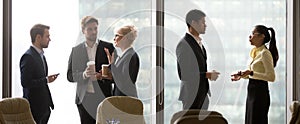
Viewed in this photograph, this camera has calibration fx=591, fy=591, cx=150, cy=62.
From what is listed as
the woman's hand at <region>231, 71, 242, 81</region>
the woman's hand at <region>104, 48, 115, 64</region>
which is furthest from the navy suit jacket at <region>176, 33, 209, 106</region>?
the woman's hand at <region>104, 48, 115, 64</region>

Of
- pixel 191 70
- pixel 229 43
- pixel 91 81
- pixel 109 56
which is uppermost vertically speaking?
pixel 229 43

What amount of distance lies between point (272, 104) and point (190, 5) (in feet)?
4.35

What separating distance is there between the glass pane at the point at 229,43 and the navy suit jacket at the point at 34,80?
1252 mm

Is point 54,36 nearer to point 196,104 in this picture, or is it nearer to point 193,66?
point 193,66

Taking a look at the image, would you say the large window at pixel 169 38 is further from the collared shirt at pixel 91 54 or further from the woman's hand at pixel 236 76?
the collared shirt at pixel 91 54

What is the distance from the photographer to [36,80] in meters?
5.78

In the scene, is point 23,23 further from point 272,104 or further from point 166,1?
point 272,104

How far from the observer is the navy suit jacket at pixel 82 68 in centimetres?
586

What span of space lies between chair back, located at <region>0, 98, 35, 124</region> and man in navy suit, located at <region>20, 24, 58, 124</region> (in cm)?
97

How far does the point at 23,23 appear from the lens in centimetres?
613

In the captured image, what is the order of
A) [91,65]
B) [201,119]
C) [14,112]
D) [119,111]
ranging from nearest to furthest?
[201,119] < [14,112] < [119,111] < [91,65]

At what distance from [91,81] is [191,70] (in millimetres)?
998

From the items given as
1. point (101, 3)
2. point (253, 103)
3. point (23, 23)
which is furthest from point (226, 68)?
point (23, 23)

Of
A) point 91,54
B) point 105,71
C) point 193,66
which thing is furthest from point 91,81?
point 193,66
